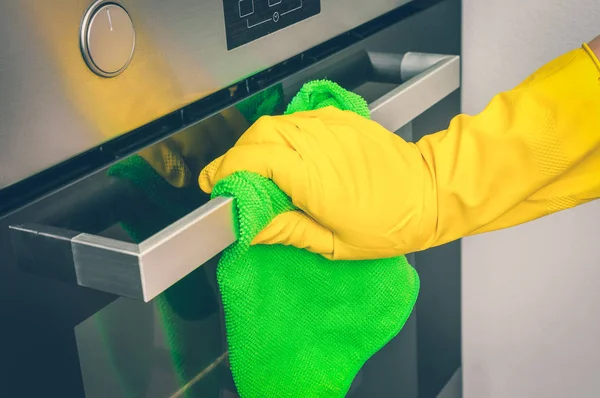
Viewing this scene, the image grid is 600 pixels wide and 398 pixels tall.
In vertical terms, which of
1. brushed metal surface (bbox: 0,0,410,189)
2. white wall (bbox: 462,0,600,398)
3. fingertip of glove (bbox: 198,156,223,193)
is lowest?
white wall (bbox: 462,0,600,398)

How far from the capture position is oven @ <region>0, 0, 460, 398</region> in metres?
0.36

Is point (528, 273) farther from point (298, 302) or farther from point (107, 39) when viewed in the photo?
point (107, 39)

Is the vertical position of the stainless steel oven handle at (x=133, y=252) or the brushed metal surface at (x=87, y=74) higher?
the brushed metal surface at (x=87, y=74)

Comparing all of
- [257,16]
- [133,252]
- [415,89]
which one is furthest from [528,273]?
[133,252]

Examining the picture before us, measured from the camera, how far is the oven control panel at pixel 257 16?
1.53ft

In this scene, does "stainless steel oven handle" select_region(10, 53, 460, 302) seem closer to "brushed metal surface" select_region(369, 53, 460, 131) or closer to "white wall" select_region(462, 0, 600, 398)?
"brushed metal surface" select_region(369, 53, 460, 131)

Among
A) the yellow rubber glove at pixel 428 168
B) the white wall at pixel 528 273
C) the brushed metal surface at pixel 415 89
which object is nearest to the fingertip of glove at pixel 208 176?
the yellow rubber glove at pixel 428 168

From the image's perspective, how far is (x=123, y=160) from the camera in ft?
1.38

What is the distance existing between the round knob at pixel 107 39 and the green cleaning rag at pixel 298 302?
9 centimetres

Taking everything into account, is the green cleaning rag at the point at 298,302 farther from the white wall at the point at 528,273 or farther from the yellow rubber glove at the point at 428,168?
the white wall at the point at 528,273

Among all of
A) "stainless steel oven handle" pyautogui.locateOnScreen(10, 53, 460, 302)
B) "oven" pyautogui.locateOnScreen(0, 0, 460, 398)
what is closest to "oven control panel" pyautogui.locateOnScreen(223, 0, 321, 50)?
"oven" pyautogui.locateOnScreen(0, 0, 460, 398)

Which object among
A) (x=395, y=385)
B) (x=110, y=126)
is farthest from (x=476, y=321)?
(x=110, y=126)

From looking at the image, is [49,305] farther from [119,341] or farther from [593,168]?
[593,168]

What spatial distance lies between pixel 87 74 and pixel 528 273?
0.70 meters
